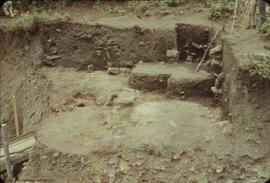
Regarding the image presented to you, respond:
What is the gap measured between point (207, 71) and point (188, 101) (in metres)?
0.72

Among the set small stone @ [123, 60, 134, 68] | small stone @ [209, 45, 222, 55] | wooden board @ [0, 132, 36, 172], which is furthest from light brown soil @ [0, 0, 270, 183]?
small stone @ [209, 45, 222, 55]

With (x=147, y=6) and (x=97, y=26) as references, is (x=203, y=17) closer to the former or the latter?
(x=147, y=6)

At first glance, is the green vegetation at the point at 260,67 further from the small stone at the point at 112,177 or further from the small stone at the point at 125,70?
the small stone at the point at 125,70

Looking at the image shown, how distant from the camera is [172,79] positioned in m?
8.16

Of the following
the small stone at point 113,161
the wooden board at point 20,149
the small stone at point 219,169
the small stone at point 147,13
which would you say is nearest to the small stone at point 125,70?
the small stone at point 147,13

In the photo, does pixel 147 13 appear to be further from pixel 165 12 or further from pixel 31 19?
pixel 31 19

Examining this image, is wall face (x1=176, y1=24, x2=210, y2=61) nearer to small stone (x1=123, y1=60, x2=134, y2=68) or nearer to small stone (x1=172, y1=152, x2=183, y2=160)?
small stone (x1=123, y1=60, x2=134, y2=68)

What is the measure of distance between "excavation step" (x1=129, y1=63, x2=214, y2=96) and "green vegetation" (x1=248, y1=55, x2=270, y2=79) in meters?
1.42

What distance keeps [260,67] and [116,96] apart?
233 centimetres

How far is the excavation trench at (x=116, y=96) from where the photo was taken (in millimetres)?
6738

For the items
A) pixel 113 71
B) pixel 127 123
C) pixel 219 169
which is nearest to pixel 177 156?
pixel 219 169

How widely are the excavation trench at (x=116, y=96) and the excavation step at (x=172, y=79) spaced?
0.01 metres

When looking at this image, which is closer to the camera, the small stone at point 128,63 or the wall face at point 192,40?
the wall face at point 192,40

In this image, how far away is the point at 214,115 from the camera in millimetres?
7367
